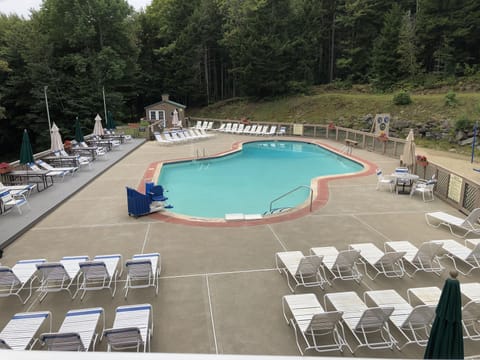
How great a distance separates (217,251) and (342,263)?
2.63 metres

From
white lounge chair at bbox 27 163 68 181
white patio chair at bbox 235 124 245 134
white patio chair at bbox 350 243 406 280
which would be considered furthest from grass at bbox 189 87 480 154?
white lounge chair at bbox 27 163 68 181

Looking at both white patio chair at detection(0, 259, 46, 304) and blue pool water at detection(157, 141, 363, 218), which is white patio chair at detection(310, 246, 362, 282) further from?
white patio chair at detection(0, 259, 46, 304)

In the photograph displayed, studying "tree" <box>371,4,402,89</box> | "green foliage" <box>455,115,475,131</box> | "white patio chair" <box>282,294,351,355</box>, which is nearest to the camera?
"white patio chair" <box>282,294,351,355</box>

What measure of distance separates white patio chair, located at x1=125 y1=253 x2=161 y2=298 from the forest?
27.8 m

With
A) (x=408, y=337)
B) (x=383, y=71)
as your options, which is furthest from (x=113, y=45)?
(x=408, y=337)

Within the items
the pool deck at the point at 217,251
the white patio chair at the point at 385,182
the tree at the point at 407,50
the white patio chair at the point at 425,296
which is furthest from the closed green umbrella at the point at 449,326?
the tree at the point at 407,50

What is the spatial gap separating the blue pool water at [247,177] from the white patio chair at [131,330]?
6.26m

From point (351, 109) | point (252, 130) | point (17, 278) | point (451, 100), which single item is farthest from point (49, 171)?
point (451, 100)

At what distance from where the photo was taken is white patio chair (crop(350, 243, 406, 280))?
660cm

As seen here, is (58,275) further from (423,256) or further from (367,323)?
(423,256)

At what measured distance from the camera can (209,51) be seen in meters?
41.5

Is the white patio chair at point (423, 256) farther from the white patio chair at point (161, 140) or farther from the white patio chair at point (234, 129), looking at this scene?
the white patio chair at point (234, 129)

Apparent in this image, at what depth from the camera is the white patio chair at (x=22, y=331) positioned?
4.52 meters

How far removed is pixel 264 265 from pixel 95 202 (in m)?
6.52
